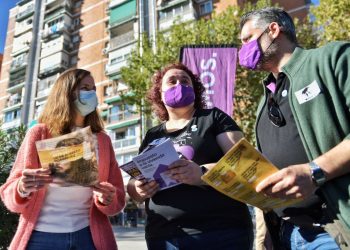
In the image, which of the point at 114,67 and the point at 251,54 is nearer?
the point at 251,54

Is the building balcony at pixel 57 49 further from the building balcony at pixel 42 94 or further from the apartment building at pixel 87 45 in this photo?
→ the building balcony at pixel 42 94

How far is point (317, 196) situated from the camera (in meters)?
1.74

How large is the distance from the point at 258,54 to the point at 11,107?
117 feet

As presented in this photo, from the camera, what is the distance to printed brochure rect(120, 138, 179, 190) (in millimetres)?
1765

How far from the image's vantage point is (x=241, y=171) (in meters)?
1.45

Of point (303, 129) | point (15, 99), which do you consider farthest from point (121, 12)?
point (303, 129)

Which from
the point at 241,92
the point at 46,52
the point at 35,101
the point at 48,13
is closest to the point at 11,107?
the point at 35,101

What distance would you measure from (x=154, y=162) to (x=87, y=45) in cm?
3179

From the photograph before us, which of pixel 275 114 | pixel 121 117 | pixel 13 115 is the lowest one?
pixel 275 114

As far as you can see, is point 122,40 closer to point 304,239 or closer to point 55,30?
point 55,30

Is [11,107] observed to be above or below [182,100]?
above

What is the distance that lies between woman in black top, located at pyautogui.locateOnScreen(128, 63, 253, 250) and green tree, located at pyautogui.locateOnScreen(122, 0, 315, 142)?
1020 cm

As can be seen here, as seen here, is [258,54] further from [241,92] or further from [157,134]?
[241,92]

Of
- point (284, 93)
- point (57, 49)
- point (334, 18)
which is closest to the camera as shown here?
point (284, 93)
